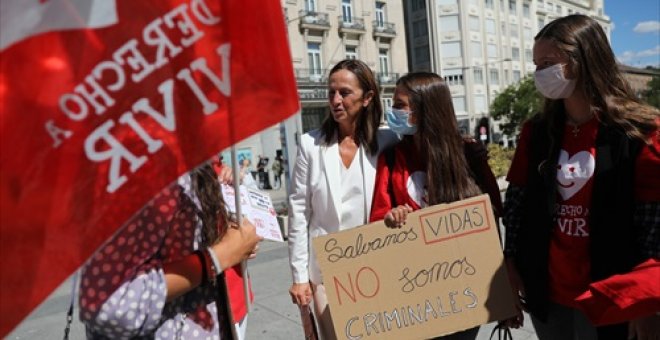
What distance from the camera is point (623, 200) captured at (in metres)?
1.75

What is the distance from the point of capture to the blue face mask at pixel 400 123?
2367 mm

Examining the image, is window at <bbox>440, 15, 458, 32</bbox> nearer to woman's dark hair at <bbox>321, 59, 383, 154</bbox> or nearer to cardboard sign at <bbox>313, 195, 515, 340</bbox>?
woman's dark hair at <bbox>321, 59, 383, 154</bbox>

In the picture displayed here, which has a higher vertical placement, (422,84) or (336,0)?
(336,0)

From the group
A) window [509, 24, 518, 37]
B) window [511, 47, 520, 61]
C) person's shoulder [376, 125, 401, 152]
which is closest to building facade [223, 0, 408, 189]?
window [511, 47, 520, 61]

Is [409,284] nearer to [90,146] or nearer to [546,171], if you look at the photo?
[546,171]

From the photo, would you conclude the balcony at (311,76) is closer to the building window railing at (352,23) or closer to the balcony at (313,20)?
the balcony at (313,20)

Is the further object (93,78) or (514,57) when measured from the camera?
(514,57)

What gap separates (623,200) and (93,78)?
1705 millimetres

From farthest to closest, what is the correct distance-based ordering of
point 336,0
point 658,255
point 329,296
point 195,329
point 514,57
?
point 514,57
point 336,0
point 329,296
point 658,255
point 195,329

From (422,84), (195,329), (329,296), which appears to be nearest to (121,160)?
(195,329)

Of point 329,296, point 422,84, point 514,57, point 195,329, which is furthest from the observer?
point 514,57

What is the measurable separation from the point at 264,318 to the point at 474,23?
2003 inches

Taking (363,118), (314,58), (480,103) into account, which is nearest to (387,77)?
(314,58)

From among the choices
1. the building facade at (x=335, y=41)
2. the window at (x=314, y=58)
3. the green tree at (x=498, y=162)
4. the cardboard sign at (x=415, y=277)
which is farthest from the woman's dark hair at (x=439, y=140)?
the window at (x=314, y=58)
